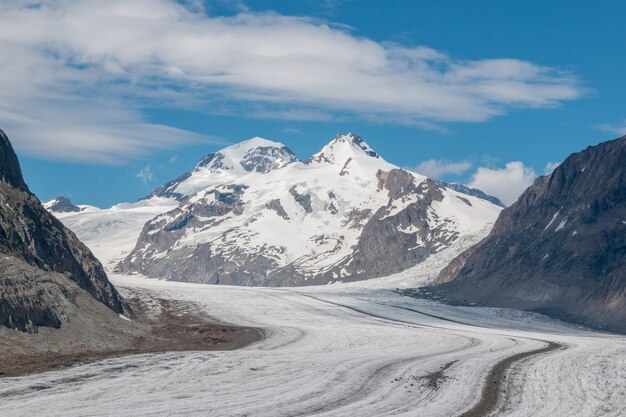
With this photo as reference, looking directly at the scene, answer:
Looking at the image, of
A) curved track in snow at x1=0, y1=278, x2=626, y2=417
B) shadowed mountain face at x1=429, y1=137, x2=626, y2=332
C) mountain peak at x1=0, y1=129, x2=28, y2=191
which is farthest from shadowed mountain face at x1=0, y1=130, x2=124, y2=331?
shadowed mountain face at x1=429, y1=137, x2=626, y2=332

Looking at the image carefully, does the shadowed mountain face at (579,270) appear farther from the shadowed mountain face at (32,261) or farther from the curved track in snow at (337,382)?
the shadowed mountain face at (32,261)

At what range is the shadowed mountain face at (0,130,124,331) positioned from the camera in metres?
60.2

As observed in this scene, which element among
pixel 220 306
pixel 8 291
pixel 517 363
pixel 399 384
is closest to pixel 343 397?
pixel 399 384

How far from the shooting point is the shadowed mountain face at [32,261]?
60219mm

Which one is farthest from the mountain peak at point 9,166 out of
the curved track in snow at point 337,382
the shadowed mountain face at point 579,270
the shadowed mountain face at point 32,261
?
the shadowed mountain face at point 579,270

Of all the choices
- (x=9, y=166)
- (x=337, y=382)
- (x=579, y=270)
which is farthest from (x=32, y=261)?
(x=579, y=270)

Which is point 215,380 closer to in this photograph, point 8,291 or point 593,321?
point 8,291

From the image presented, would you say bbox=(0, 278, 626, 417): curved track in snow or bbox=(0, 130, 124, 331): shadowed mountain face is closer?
bbox=(0, 278, 626, 417): curved track in snow

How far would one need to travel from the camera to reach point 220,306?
131m

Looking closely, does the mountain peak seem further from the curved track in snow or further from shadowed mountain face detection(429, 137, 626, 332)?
shadowed mountain face detection(429, 137, 626, 332)

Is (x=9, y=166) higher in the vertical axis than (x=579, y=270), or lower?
higher

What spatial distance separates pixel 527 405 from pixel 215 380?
51.8 feet

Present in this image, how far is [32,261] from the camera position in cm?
7519

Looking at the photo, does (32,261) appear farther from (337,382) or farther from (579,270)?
(579,270)
